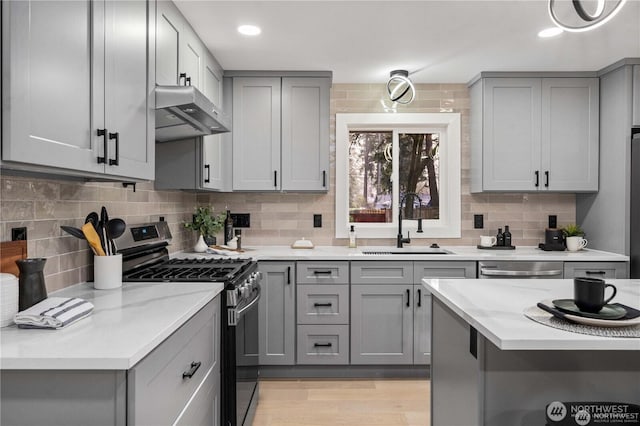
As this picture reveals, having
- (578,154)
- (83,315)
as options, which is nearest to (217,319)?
(83,315)

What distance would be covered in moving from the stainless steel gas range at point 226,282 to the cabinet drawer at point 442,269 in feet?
4.16

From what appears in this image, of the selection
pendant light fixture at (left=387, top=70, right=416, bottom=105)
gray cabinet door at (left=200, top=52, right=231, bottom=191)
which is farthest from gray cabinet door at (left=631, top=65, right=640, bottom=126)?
gray cabinet door at (left=200, top=52, right=231, bottom=191)

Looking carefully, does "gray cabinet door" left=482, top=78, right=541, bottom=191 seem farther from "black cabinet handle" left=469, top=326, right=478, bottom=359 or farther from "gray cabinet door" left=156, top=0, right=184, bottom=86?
"gray cabinet door" left=156, top=0, right=184, bottom=86

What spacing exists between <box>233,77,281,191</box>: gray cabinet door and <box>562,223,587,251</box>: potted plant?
99.5 inches

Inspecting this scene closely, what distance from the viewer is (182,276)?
206cm

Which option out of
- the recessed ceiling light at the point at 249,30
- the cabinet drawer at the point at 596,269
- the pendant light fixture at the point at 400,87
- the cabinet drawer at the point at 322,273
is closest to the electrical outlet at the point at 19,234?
the recessed ceiling light at the point at 249,30

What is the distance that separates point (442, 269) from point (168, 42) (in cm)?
240

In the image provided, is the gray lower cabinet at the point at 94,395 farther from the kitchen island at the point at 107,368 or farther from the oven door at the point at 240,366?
the oven door at the point at 240,366

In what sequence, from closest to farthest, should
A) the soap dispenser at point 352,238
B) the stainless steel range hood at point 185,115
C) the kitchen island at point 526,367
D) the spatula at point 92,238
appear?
the kitchen island at point 526,367 → the spatula at point 92,238 → the stainless steel range hood at point 185,115 → the soap dispenser at point 352,238

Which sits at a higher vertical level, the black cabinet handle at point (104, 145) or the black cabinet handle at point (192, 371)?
the black cabinet handle at point (104, 145)

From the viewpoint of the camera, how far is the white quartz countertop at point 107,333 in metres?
0.98

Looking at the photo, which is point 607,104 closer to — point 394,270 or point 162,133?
point 394,270

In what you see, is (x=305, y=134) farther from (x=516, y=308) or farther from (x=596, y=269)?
(x=596, y=269)

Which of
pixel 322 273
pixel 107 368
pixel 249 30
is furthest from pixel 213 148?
pixel 107 368
